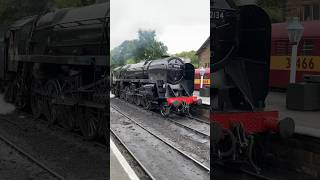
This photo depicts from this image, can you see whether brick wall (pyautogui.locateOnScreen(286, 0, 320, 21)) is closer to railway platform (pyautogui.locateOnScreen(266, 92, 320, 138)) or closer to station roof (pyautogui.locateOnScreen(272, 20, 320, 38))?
station roof (pyautogui.locateOnScreen(272, 20, 320, 38))

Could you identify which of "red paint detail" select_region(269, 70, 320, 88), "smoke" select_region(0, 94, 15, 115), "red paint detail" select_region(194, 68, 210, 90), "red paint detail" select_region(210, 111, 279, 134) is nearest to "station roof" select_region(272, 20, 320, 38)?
"red paint detail" select_region(269, 70, 320, 88)

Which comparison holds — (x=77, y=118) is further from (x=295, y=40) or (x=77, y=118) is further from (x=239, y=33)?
(x=295, y=40)

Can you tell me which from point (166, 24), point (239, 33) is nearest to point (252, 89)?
point (239, 33)

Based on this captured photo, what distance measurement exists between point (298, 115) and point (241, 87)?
0.81 feet

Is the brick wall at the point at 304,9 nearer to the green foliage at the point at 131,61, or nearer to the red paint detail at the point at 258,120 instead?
the red paint detail at the point at 258,120

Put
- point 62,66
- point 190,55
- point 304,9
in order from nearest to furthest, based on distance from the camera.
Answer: point 190,55, point 62,66, point 304,9

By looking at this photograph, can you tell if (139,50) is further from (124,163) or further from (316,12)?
(316,12)

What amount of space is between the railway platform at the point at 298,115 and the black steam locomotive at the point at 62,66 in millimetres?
710

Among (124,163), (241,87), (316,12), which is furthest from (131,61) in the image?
(316,12)

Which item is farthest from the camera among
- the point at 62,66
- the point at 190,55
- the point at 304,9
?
the point at 304,9

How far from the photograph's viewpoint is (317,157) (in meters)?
1.67

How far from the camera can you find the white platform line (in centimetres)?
110

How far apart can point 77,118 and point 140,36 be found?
1.40ft

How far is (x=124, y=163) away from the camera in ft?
3.67
